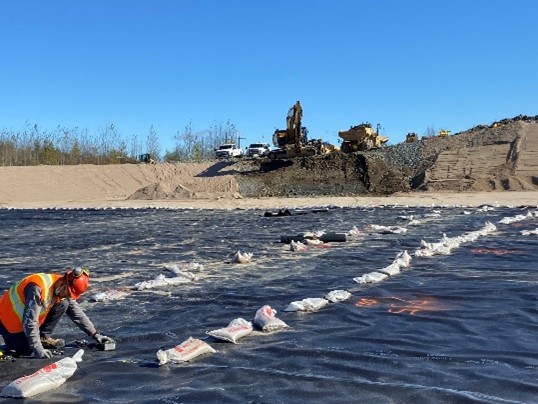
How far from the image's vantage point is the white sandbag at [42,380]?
4.72 metres

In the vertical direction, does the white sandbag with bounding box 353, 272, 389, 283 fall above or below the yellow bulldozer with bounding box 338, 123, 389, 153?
below

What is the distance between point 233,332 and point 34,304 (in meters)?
1.84

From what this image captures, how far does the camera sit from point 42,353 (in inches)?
222

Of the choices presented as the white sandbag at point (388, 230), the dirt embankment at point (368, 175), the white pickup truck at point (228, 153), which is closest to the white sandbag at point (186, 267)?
the white sandbag at point (388, 230)

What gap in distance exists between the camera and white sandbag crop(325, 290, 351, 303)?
26.5 ft

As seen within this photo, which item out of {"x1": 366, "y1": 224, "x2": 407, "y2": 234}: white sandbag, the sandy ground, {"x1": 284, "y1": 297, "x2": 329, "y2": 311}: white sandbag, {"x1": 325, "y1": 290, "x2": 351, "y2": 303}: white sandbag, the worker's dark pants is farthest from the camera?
the sandy ground

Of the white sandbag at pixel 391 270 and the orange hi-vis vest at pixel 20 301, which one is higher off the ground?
the orange hi-vis vest at pixel 20 301

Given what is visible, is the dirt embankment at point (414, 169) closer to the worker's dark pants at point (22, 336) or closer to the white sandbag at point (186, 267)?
the white sandbag at point (186, 267)

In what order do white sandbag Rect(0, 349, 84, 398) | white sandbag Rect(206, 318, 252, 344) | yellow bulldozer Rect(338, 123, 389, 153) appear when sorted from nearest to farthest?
1. white sandbag Rect(0, 349, 84, 398)
2. white sandbag Rect(206, 318, 252, 344)
3. yellow bulldozer Rect(338, 123, 389, 153)

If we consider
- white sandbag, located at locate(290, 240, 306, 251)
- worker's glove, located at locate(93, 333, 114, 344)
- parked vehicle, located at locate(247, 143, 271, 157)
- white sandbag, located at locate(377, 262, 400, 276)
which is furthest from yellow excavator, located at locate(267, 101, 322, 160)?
worker's glove, located at locate(93, 333, 114, 344)

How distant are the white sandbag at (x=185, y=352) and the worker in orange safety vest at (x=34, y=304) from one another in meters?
0.89

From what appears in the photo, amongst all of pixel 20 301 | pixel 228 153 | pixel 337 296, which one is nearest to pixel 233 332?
pixel 20 301

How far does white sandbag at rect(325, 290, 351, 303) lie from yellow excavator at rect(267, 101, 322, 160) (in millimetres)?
29623

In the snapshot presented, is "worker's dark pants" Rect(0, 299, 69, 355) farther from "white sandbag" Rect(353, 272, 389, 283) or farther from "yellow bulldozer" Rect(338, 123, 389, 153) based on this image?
"yellow bulldozer" Rect(338, 123, 389, 153)
